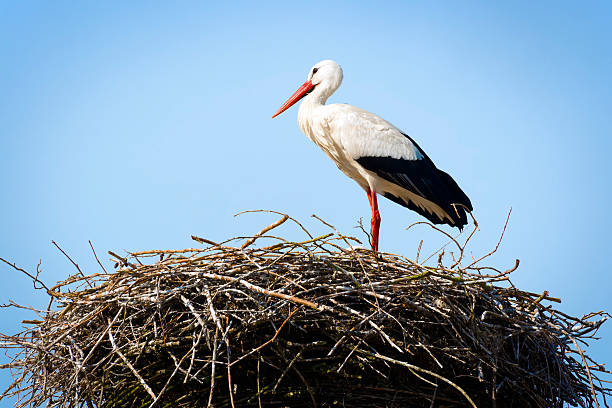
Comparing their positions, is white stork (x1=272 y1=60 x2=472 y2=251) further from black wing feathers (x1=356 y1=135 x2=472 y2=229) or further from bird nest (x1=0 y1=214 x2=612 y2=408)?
bird nest (x1=0 y1=214 x2=612 y2=408)

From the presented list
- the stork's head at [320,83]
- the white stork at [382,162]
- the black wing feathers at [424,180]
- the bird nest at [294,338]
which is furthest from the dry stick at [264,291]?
the stork's head at [320,83]

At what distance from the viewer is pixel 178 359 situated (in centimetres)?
330

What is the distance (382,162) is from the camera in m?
5.50

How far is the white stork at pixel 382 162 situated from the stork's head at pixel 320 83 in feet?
0.79

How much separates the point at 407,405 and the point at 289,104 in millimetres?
3526

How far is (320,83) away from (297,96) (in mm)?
247

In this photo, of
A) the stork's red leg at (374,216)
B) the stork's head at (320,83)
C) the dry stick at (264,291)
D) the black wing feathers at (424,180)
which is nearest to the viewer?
the dry stick at (264,291)

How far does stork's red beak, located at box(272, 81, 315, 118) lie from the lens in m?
6.24

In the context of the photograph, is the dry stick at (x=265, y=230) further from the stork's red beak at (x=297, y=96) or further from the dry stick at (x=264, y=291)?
the stork's red beak at (x=297, y=96)

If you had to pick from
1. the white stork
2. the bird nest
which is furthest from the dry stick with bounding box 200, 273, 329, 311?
the white stork

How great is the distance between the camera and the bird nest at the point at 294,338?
127 inches

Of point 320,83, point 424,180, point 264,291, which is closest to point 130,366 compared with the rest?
point 264,291

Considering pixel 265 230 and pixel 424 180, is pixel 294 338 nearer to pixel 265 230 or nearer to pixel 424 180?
pixel 265 230

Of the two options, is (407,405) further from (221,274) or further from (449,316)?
(221,274)
